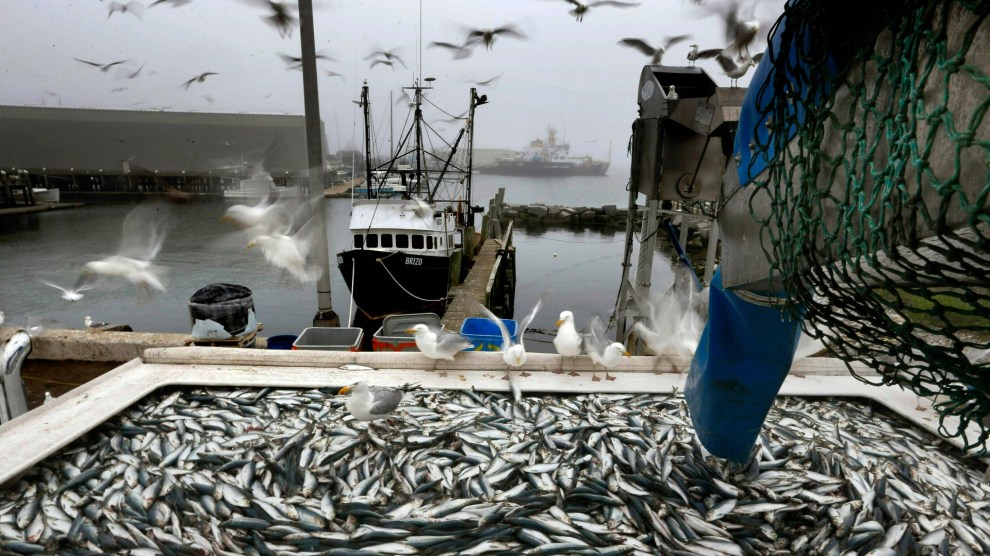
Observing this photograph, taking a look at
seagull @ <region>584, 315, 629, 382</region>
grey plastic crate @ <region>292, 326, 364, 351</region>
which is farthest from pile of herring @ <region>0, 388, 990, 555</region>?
grey plastic crate @ <region>292, 326, 364, 351</region>

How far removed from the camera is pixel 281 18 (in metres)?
7.55

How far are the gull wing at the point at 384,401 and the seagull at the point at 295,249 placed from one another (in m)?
4.36

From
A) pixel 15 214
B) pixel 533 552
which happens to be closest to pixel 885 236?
pixel 533 552

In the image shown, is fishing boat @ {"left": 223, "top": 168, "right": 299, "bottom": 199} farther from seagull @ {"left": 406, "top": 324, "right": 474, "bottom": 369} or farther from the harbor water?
seagull @ {"left": 406, "top": 324, "right": 474, "bottom": 369}

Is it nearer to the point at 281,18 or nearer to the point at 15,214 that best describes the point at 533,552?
the point at 281,18

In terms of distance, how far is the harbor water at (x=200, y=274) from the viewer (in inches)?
746

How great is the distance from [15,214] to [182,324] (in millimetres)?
33369

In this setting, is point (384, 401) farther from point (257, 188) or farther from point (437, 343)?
point (257, 188)

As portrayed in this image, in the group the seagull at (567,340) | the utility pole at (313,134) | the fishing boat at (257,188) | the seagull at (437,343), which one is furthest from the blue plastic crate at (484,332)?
the fishing boat at (257,188)

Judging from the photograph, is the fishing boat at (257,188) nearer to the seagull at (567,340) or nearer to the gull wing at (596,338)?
the seagull at (567,340)

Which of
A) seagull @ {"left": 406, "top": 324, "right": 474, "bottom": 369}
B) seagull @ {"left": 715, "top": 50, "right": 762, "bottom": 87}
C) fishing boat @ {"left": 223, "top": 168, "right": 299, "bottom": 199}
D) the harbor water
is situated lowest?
the harbor water

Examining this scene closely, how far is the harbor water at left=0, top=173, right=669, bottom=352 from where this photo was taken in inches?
746

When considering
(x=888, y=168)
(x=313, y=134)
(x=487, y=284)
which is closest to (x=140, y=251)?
(x=313, y=134)

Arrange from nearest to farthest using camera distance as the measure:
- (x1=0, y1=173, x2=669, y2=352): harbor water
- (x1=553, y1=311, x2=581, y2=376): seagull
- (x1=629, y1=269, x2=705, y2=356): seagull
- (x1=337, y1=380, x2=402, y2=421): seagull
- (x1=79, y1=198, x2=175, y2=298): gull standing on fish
A: (x1=337, y1=380, x2=402, y2=421): seagull, (x1=553, y1=311, x2=581, y2=376): seagull, (x1=629, y1=269, x2=705, y2=356): seagull, (x1=79, y1=198, x2=175, y2=298): gull standing on fish, (x1=0, y1=173, x2=669, y2=352): harbor water
